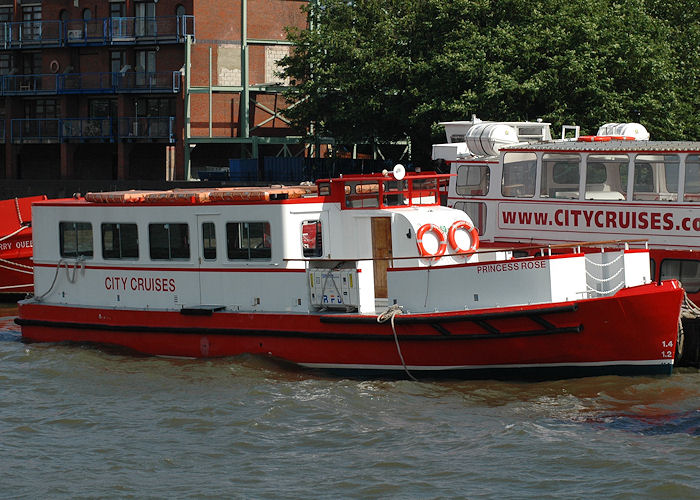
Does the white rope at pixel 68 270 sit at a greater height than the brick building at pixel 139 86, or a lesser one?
lesser

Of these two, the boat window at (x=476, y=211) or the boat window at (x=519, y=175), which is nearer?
the boat window at (x=519, y=175)

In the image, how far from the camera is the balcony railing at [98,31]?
161 ft

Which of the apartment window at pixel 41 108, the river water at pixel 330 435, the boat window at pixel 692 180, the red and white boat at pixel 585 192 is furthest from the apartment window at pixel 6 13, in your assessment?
the boat window at pixel 692 180

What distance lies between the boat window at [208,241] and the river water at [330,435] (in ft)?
6.08

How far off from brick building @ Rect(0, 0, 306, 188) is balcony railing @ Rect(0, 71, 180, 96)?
5 cm

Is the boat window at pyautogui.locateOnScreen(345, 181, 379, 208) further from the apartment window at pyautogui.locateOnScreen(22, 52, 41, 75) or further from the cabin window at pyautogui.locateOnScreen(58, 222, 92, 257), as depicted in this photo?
the apartment window at pyautogui.locateOnScreen(22, 52, 41, 75)

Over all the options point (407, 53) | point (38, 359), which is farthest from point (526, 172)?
point (407, 53)

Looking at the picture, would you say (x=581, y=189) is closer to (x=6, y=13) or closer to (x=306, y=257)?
(x=306, y=257)

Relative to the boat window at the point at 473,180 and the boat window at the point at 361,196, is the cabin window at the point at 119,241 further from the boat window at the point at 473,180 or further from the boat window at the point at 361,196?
the boat window at the point at 473,180

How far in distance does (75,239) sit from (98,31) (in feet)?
109

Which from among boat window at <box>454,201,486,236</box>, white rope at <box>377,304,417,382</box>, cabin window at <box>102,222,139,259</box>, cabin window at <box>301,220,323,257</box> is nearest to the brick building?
boat window at <box>454,201,486,236</box>

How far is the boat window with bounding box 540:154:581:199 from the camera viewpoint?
20.6 metres

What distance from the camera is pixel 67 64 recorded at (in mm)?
52656

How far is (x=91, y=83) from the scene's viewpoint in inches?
2044
